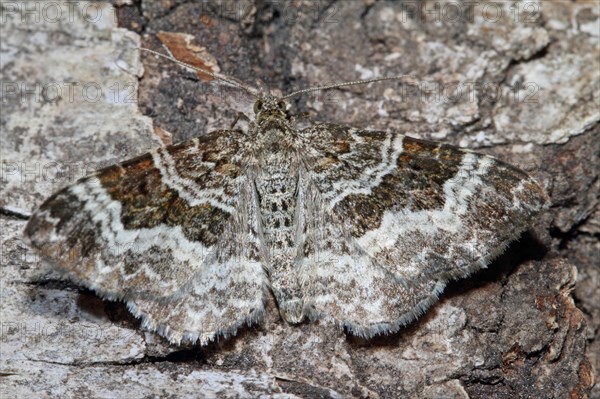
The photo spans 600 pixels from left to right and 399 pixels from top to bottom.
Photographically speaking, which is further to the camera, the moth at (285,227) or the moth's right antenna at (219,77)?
the moth's right antenna at (219,77)

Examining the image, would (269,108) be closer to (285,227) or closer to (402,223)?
(285,227)

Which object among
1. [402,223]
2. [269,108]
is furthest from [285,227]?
[269,108]

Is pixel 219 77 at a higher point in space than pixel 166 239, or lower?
higher

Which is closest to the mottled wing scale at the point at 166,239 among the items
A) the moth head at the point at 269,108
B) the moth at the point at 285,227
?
the moth at the point at 285,227

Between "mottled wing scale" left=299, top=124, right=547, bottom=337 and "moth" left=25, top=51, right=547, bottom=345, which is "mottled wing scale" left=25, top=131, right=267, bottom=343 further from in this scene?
"mottled wing scale" left=299, top=124, right=547, bottom=337

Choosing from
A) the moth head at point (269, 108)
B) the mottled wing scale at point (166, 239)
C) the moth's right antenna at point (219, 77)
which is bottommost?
the mottled wing scale at point (166, 239)

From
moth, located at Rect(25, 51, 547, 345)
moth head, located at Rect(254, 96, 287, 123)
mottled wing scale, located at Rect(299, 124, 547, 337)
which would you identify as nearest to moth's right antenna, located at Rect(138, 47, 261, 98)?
moth head, located at Rect(254, 96, 287, 123)

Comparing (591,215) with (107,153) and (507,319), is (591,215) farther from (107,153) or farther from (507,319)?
(107,153)

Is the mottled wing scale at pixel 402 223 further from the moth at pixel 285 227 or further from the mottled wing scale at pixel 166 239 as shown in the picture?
the mottled wing scale at pixel 166 239
